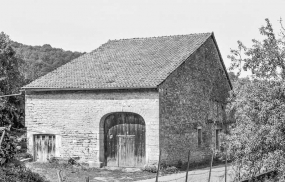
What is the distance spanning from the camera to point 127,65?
24.1 metres

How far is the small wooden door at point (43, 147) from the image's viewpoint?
23.4 m

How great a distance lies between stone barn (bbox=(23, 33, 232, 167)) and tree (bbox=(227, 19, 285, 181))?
5.79 metres

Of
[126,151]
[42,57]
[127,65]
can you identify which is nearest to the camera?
[126,151]

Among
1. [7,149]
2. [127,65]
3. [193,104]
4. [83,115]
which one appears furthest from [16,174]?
[193,104]

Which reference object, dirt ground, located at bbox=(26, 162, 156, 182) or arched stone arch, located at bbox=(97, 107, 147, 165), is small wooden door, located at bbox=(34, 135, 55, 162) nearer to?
dirt ground, located at bbox=(26, 162, 156, 182)

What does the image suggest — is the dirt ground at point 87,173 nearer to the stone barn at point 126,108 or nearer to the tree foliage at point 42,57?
the stone barn at point 126,108

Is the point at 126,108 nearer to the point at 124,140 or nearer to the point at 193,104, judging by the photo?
the point at 124,140

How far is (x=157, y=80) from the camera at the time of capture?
69.1 ft

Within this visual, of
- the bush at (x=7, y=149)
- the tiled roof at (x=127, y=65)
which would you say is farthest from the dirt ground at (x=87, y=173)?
the tiled roof at (x=127, y=65)

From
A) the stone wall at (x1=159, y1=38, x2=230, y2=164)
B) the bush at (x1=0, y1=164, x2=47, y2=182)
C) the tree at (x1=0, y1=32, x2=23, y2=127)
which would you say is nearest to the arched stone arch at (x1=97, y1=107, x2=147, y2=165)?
the stone wall at (x1=159, y1=38, x2=230, y2=164)

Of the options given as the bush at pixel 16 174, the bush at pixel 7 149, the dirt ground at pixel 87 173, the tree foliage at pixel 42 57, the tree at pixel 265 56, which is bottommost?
the dirt ground at pixel 87 173

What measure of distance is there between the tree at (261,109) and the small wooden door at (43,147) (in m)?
10.5

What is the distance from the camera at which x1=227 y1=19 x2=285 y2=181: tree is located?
14.4m

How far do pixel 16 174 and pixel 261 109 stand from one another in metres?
8.08
